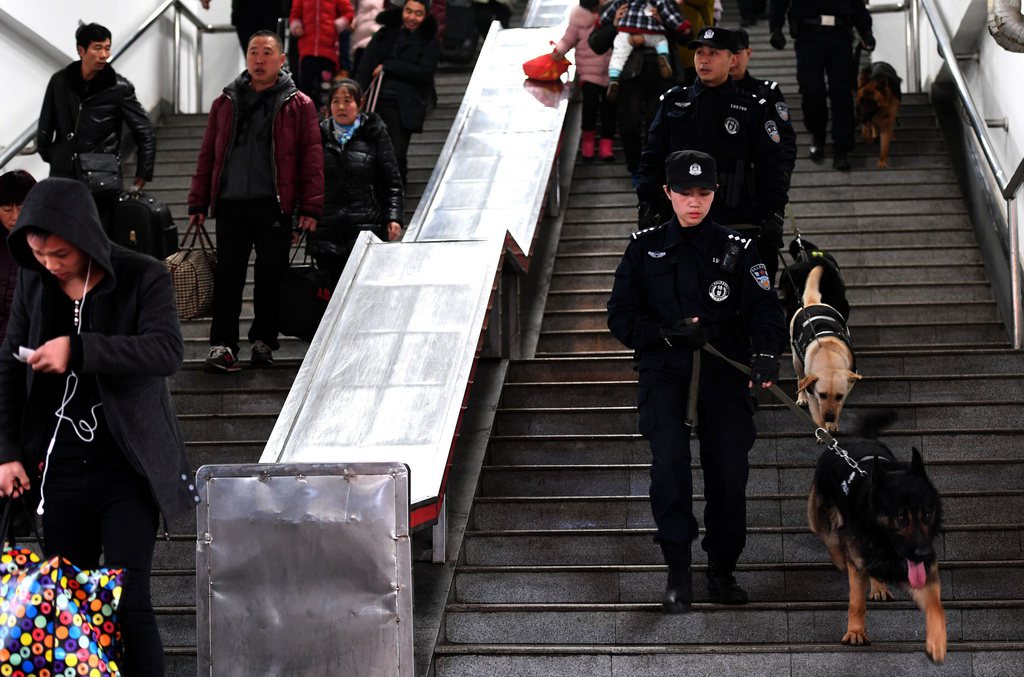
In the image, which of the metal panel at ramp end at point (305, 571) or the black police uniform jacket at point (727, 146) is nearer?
the metal panel at ramp end at point (305, 571)

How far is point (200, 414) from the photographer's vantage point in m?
7.98

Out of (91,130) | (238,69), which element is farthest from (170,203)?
(238,69)

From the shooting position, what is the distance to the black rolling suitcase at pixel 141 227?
852 centimetres

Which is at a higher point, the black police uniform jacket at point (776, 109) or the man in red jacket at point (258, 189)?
the black police uniform jacket at point (776, 109)

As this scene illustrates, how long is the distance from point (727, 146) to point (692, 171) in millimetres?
1293

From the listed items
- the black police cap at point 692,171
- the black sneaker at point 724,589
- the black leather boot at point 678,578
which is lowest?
the black sneaker at point 724,589

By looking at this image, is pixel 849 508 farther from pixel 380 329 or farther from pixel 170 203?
pixel 170 203

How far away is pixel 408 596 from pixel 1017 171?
17.6 ft

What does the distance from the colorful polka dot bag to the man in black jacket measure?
201 inches

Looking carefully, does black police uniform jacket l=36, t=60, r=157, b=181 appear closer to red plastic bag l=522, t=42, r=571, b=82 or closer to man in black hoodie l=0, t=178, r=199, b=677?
red plastic bag l=522, t=42, r=571, b=82

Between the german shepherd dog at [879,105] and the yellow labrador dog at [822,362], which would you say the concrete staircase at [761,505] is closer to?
the yellow labrador dog at [822,362]

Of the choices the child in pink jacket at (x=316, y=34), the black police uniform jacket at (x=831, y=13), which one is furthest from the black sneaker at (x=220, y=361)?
the black police uniform jacket at (x=831, y=13)

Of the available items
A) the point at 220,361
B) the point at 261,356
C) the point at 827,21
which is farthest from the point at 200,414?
the point at 827,21

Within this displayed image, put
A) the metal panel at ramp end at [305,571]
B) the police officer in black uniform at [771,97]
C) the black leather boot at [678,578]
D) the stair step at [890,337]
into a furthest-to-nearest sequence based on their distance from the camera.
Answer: the stair step at [890,337] → the police officer in black uniform at [771,97] → the black leather boot at [678,578] → the metal panel at ramp end at [305,571]
